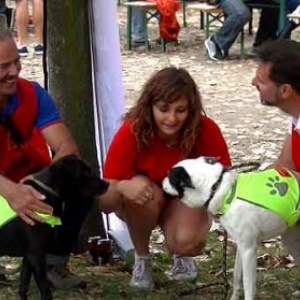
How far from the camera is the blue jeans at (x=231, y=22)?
13.6 meters

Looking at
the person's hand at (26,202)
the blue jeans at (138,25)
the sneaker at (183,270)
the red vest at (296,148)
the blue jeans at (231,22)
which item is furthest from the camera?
the blue jeans at (138,25)

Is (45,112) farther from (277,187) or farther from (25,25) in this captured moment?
(25,25)

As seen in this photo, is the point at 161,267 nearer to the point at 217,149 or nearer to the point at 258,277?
the point at 258,277

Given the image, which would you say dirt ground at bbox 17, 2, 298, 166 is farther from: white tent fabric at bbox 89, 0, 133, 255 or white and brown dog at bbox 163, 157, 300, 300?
white and brown dog at bbox 163, 157, 300, 300

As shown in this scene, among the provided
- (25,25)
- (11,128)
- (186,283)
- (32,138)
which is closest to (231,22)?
(25,25)

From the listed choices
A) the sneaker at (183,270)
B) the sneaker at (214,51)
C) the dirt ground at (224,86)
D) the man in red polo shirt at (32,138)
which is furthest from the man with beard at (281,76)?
the sneaker at (214,51)

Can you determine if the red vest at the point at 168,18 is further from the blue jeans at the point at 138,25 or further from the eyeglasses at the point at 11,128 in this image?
the eyeglasses at the point at 11,128

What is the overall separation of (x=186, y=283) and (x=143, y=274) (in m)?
0.27

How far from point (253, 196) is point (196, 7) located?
1057cm

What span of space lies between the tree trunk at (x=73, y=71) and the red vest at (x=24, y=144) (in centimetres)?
76

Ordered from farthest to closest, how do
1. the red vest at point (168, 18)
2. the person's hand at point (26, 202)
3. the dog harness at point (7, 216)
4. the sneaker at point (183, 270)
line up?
the red vest at point (168, 18) → the sneaker at point (183, 270) → the dog harness at point (7, 216) → the person's hand at point (26, 202)

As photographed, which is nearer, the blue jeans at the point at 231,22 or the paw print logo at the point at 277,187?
the paw print logo at the point at 277,187

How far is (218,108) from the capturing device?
10.4m

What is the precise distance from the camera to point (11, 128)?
4.63 metres
